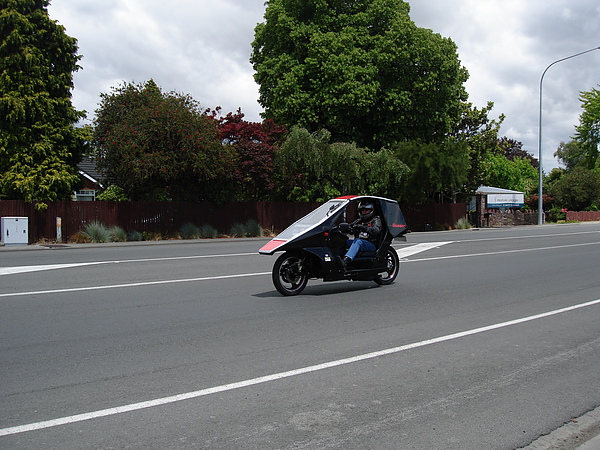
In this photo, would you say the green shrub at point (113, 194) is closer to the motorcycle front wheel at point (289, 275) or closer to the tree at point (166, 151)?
the tree at point (166, 151)

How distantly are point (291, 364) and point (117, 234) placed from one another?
21.6 meters

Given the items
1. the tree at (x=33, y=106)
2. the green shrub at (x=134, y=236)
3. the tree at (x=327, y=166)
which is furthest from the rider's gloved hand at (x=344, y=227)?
the tree at (x=327, y=166)

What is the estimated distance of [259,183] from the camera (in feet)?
97.6

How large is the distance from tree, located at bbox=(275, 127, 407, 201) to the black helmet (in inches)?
760

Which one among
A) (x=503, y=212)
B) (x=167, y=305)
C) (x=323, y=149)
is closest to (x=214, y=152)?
(x=323, y=149)

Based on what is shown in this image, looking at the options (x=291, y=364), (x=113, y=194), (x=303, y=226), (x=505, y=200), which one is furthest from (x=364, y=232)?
(x=505, y=200)

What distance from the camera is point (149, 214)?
27.7m

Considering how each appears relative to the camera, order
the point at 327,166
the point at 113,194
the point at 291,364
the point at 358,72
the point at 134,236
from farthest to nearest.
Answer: the point at 358,72 → the point at 113,194 → the point at 327,166 → the point at 134,236 → the point at 291,364

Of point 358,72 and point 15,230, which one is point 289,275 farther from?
point 358,72

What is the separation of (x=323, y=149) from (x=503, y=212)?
85.4ft

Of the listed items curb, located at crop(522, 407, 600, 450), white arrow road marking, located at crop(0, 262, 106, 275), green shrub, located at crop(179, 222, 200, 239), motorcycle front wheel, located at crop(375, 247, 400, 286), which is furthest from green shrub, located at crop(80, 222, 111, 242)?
curb, located at crop(522, 407, 600, 450)

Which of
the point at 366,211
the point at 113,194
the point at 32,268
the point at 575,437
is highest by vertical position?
the point at 113,194

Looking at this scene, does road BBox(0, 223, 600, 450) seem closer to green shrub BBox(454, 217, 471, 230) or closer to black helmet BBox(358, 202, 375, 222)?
black helmet BBox(358, 202, 375, 222)

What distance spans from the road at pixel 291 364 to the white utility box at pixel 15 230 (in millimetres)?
12949
